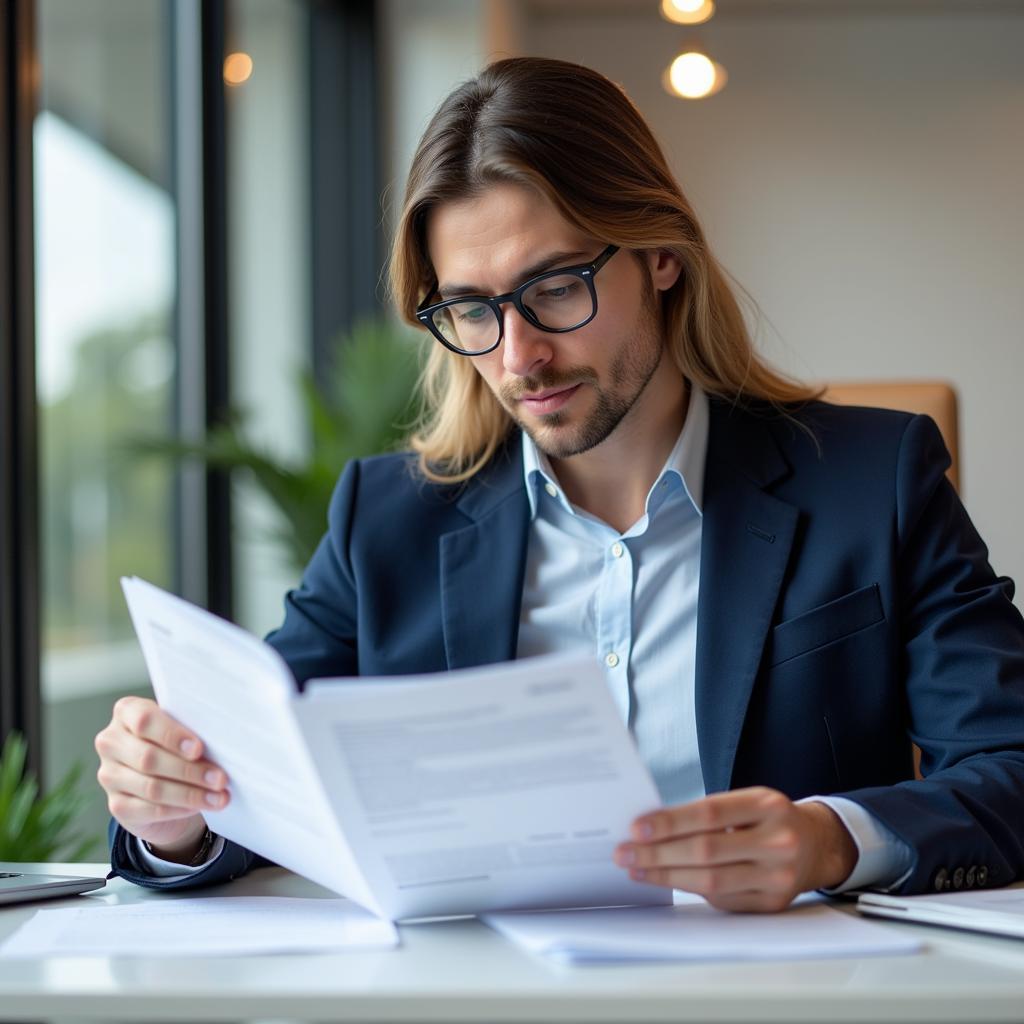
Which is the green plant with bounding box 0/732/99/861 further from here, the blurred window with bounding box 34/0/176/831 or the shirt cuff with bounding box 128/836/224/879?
the shirt cuff with bounding box 128/836/224/879

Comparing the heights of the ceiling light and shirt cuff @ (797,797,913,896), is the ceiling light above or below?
above

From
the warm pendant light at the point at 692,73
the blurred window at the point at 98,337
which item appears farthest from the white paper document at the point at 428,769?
the warm pendant light at the point at 692,73

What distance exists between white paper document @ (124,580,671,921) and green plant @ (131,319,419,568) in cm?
229

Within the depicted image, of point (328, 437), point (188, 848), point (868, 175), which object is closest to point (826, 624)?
point (188, 848)

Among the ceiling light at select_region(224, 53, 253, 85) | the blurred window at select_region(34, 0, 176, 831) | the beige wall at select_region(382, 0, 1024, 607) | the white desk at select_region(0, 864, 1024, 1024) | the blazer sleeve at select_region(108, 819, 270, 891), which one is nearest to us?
the white desk at select_region(0, 864, 1024, 1024)

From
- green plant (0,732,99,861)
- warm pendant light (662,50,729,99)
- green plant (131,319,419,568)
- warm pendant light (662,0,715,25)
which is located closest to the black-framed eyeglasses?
green plant (0,732,99,861)

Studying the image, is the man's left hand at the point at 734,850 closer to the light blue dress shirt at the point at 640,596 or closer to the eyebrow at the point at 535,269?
the light blue dress shirt at the point at 640,596

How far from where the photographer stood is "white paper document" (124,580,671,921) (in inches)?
34.4

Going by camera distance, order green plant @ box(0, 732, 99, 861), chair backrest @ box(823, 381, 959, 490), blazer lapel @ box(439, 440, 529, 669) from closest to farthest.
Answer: blazer lapel @ box(439, 440, 529, 669), chair backrest @ box(823, 381, 959, 490), green plant @ box(0, 732, 99, 861)

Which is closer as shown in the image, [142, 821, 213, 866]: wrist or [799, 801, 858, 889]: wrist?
[799, 801, 858, 889]: wrist

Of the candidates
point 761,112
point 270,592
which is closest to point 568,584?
point 270,592

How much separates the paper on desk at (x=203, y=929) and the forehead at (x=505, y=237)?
0.73m

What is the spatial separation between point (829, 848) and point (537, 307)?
0.73 metres

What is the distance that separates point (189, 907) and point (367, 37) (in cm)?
430
